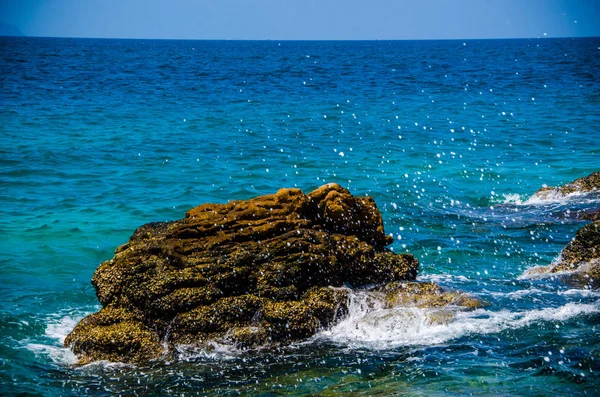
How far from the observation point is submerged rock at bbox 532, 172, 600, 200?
2025cm

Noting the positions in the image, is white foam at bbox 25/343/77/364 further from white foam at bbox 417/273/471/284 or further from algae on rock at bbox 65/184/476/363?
white foam at bbox 417/273/471/284

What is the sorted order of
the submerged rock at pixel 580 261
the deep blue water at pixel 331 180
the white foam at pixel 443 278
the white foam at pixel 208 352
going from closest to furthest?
the deep blue water at pixel 331 180, the white foam at pixel 208 352, the submerged rock at pixel 580 261, the white foam at pixel 443 278

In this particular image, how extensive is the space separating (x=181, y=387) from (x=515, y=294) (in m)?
6.30

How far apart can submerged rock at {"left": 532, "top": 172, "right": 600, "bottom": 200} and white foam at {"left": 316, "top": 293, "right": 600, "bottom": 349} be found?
9513 mm

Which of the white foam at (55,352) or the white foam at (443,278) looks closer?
the white foam at (55,352)

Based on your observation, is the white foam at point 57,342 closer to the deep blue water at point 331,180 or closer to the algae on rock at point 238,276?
the deep blue water at point 331,180

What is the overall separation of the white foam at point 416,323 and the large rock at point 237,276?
11.6 inches

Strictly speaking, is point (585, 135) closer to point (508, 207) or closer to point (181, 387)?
point (508, 207)

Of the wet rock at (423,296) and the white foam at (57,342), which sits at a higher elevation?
the white foam at (57,342)

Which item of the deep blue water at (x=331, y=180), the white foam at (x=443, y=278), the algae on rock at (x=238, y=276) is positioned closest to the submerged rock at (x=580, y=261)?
the deep blue water at (x=331, y=180)

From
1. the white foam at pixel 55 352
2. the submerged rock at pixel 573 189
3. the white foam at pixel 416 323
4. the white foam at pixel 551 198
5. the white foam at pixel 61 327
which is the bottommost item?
the white foam at pixel 416 323

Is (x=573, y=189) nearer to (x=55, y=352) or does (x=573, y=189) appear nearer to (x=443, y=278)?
(x=443, y=278)

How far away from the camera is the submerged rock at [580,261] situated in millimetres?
12762

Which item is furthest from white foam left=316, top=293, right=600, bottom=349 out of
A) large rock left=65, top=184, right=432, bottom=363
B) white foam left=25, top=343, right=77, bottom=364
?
white foam left=25, top=343, right=77, bottom=364
